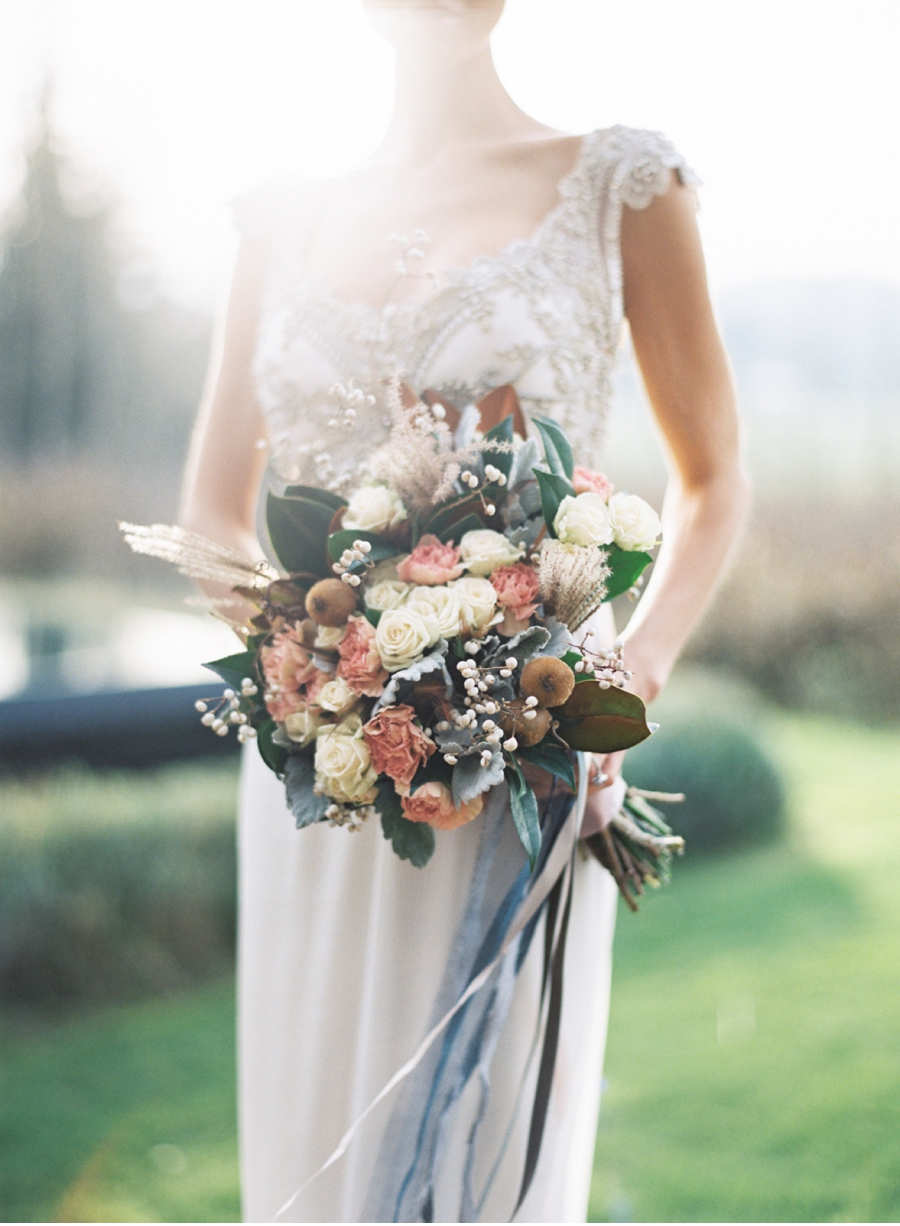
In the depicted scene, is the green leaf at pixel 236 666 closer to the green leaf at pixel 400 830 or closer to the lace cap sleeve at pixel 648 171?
the green leaf at pixel 400 830

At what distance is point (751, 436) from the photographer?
5000 millimetres

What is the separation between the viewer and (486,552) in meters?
1.00

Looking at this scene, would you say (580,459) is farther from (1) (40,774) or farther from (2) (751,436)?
(2) (751,436)

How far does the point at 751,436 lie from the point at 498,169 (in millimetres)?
3855

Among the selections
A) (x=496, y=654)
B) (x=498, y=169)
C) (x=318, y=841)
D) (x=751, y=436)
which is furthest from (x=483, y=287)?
(x=751, y=436)

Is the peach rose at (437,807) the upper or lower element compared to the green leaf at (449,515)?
lower

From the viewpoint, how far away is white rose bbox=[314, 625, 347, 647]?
1044 mm

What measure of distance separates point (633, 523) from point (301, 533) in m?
0.35

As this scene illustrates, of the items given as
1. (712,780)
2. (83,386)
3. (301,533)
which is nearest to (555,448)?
(301,533)

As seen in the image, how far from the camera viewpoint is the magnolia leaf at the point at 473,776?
3.09 ft

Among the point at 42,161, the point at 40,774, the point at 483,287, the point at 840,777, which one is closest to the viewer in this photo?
the point at 483,287

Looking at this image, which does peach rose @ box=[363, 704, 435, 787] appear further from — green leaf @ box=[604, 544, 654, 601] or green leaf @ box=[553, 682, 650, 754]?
green leaf @ box=[604, 544, 654, 601]

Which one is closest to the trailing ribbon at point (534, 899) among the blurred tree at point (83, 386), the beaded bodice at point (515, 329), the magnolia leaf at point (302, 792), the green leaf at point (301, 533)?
the magnolia leaf at point (302, 792)

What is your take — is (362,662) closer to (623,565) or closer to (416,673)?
(416,673)
